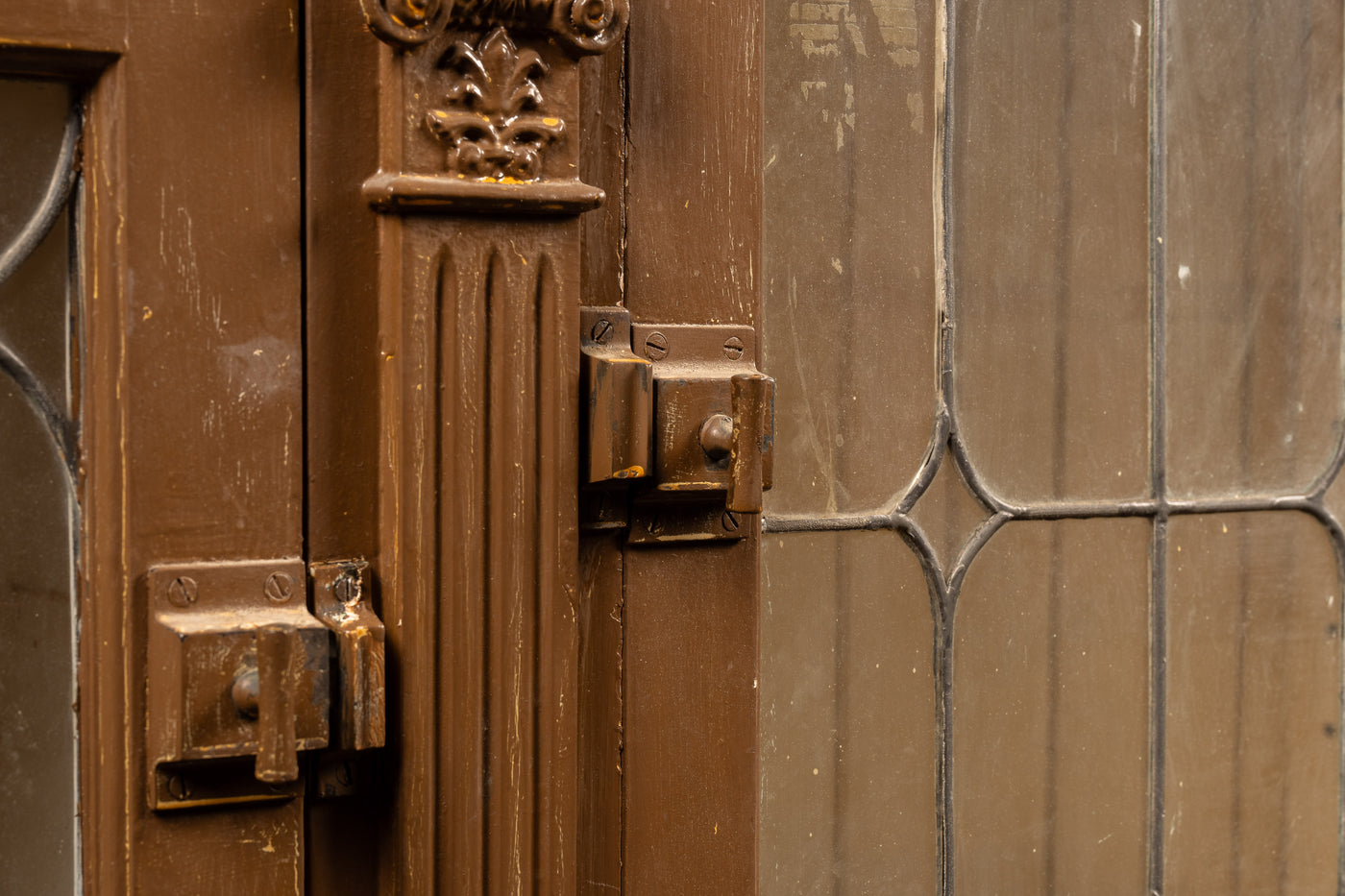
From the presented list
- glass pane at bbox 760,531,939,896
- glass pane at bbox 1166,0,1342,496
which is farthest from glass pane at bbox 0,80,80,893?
glass pane at bbox 1166,0,1342,496

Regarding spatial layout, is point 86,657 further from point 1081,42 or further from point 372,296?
point 1081,42

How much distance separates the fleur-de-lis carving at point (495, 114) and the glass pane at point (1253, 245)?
0.46m

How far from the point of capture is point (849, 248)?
73 cm

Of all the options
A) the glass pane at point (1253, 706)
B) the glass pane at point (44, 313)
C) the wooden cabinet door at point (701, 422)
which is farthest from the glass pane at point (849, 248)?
the glass pane at point (44, 313)

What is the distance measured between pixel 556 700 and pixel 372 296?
21 centimetres

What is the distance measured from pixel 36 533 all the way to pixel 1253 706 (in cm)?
77

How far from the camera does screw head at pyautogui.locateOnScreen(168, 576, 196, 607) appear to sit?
54 cm

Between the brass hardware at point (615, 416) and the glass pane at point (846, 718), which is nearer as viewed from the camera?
the brass hardware at point (615, 416)

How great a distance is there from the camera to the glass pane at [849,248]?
71 cm

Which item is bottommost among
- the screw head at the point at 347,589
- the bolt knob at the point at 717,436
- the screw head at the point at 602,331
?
the screw head at the point at 347,589

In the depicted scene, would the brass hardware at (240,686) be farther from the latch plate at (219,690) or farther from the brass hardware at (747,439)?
the brass hardware at (747,439)

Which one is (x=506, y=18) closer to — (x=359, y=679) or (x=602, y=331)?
(x=602, y=331)

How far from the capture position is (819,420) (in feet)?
2.39

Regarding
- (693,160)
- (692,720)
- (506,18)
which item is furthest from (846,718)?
(506,18)
